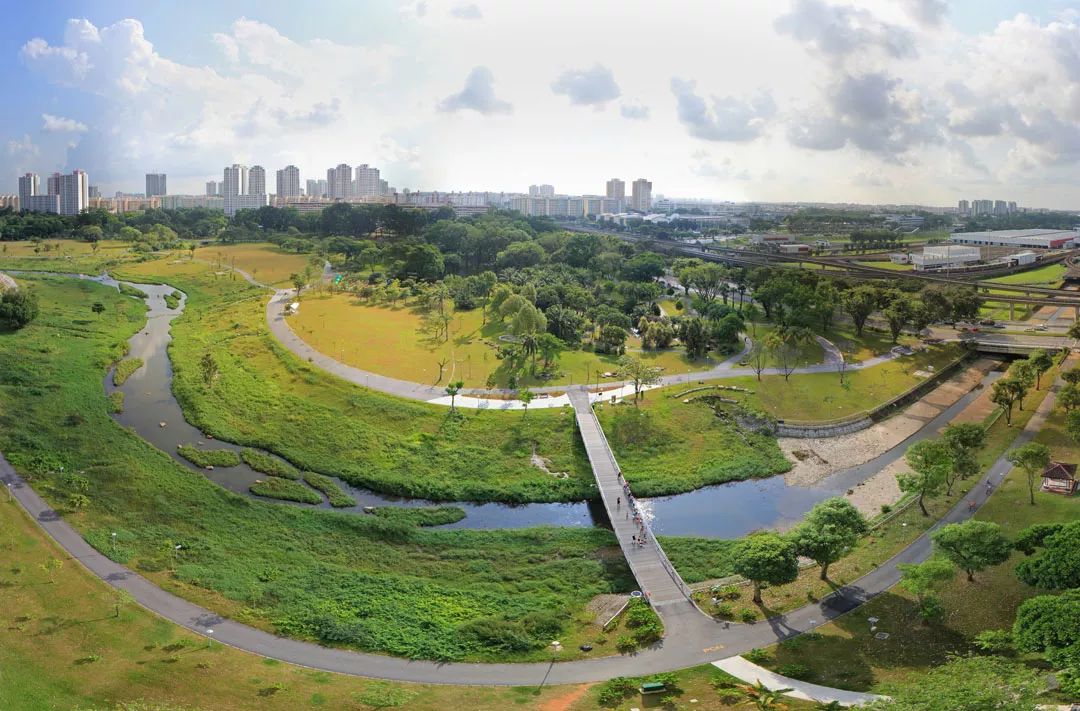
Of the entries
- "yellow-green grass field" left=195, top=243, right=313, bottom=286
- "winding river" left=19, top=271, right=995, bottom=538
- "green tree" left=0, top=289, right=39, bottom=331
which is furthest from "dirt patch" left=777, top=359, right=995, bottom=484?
"yellow-green grass field" left=195, top=243, right=313, bottom=286

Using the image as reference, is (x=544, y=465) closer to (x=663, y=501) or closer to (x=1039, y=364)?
(x=663, y=501)

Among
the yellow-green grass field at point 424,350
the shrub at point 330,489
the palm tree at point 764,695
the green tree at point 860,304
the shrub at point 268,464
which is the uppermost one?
the green tree at point 860,304

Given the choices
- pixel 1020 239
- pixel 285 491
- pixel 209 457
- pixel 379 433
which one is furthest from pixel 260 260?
pixel 1020 239

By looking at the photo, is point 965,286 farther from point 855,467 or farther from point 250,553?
point 250,553

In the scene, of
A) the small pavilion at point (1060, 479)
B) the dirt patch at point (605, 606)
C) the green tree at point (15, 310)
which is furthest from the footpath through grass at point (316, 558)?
the small pavilion at point (1060, 479)

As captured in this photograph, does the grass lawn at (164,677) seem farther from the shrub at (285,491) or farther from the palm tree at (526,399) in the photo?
the palm tree at (526,399)

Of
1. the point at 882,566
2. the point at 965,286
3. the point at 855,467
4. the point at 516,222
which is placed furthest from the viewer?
the point at 516,222

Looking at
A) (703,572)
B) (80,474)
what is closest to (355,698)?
(703,572)
